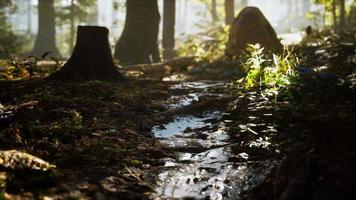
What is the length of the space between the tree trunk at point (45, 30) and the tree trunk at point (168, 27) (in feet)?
38.2

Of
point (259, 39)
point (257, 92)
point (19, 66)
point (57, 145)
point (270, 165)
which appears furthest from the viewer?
point (259, 39)

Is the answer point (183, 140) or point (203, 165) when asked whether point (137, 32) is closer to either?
point (183, 140)

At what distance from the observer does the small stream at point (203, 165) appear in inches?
150

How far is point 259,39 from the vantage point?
42.2 ft

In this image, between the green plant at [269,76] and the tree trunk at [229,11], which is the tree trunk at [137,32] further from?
the tree trunk at [229,11]

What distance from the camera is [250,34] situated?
1280 centimetres


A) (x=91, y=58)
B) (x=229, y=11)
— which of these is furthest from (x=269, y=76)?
(x=229, y=11)

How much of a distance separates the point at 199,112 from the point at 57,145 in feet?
9.28

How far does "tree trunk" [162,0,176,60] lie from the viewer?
1819 cm

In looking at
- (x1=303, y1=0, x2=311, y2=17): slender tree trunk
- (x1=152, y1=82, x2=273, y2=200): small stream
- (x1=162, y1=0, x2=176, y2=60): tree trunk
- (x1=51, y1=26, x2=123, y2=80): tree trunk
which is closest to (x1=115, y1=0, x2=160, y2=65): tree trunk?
(x1=162, y1=0, x2=176, y2=60): tree trunk

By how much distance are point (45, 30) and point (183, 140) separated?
2478 cm

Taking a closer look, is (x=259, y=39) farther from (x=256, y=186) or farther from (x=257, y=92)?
(x=256, y=186)

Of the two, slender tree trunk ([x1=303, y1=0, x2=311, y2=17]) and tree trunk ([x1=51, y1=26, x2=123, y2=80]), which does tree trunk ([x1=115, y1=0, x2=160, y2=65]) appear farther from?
slender tree trunk ([x1=303, y1=0, x2=311, y2=17])

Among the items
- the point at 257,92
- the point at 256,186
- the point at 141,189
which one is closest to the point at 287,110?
the point at 257,92
